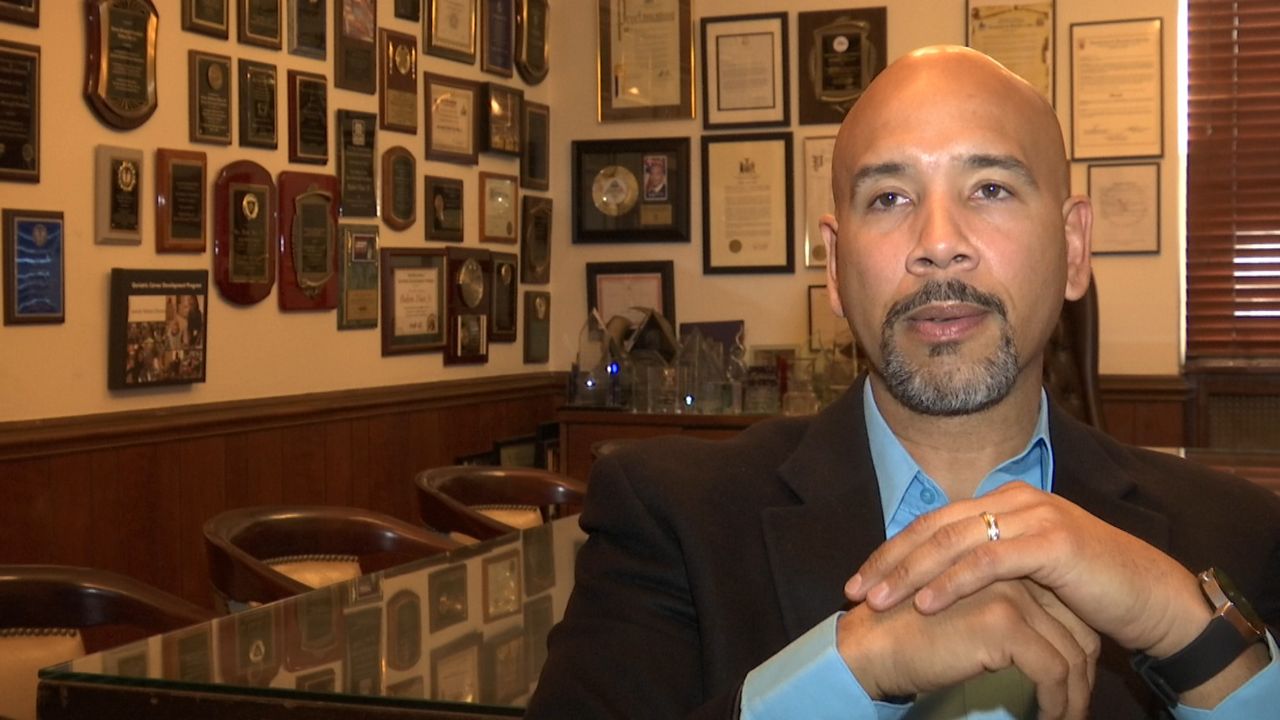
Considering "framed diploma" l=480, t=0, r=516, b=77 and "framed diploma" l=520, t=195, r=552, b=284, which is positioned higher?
"framed diploma" l=480, t=0, r=516, b=77

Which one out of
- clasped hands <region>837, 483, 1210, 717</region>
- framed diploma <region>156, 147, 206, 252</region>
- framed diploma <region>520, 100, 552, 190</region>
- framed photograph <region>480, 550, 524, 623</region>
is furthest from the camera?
framed diploma <region>520, 100, 552, 190</region>

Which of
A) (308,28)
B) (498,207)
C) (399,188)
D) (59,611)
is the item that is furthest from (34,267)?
(498,207)

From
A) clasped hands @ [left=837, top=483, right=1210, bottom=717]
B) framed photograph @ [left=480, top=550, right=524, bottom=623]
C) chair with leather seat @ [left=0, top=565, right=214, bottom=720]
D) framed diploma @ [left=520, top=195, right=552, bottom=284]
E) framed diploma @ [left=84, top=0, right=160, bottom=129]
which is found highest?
framed diploma @ [left=84, top=0, right=160, bottom=129]

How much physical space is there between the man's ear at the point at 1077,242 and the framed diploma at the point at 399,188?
354cm

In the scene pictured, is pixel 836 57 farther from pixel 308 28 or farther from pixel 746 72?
pixel 308 28

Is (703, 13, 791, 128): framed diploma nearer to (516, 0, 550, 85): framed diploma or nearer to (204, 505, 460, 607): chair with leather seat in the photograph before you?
(516, 0, 550, 85): framed diploma

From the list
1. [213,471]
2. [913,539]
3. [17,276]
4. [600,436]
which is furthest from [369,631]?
[600,436]

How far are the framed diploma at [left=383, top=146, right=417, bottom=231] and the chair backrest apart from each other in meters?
2.10

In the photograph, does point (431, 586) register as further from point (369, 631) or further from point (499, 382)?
point (499, 382)

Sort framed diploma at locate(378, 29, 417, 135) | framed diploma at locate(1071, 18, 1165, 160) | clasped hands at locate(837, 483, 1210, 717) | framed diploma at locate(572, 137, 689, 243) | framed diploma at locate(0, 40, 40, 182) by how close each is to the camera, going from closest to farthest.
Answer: clasped hands at locate(837, 483, 1210, 717), framed diploma at locate(0, 40, 40, 182), framed diploma at locate(378, 29, 417, 135), framed diploma at locate(1071, 18, 1165, 160), framed diploma at locate(572, 137, 689, 243)

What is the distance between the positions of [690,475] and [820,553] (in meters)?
0.15

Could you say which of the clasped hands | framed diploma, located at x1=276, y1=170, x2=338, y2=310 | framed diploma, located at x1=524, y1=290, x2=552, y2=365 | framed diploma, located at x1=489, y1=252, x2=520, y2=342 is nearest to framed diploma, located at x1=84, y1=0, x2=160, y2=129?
framed diploma, located at x1=276, y1=170, x2=338, y2=310

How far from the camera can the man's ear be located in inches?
65.7

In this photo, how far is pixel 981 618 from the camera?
1236 millimetres
